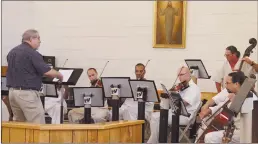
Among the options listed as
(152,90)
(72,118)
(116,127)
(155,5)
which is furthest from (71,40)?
(116,127)

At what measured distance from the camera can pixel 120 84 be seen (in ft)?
22.9

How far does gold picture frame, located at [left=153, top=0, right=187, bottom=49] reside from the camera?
1044cm

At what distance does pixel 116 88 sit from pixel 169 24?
3.89m

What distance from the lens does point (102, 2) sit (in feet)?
36.1

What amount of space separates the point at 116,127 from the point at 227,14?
552 centimetres

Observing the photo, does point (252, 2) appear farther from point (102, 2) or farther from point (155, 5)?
point (102, 2)

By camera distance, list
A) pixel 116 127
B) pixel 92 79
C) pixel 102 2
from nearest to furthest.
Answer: pixel 116 127 → pixel 92 79 → pixel 102 2

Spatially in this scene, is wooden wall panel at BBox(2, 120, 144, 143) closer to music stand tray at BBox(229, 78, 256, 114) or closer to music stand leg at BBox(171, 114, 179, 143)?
music stand leg at BBox(171, 114, 179, 143)

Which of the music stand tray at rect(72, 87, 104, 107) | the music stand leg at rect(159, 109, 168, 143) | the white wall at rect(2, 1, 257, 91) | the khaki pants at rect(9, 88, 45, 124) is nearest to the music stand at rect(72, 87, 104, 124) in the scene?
the music stand tray at rect(72, 87, 104, 107)

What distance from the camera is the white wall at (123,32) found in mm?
10148

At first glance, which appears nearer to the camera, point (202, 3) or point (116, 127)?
point (116, 127)

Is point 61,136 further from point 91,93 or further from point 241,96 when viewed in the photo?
point 91,93

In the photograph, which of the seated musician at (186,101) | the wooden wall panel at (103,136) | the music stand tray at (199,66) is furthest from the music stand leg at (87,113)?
the music stand tray at (199,66)

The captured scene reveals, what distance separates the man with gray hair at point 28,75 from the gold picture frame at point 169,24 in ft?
16.8
